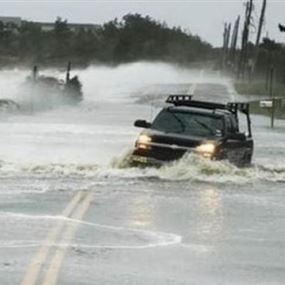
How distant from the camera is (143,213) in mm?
13688

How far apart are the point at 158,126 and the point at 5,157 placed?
500 centimetres

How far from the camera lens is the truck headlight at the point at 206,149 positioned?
60.8 ft

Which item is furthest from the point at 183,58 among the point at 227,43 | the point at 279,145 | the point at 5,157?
the point at 5,157

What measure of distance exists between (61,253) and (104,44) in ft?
427

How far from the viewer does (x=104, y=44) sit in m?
139

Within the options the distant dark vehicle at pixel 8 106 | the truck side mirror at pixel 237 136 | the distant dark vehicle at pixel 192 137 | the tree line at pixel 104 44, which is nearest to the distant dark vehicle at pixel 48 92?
the distant dark vehicle at pixel 8 106

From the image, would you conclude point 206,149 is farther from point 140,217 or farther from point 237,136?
point 140,217

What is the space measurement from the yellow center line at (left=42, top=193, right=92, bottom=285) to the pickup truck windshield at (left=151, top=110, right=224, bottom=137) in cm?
530

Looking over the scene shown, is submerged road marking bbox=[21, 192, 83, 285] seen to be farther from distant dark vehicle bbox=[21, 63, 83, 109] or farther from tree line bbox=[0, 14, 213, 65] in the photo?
tree line bbox=[0, 14, 213, 65]

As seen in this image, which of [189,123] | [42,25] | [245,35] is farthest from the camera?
[42,25]

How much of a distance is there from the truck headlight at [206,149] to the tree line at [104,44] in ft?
296

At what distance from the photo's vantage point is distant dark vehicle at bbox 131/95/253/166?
18594mm

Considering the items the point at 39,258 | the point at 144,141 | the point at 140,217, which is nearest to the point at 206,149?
the point at 144,141

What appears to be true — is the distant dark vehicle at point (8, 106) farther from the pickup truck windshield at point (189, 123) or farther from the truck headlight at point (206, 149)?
the truck headlight at point (206, 149)
